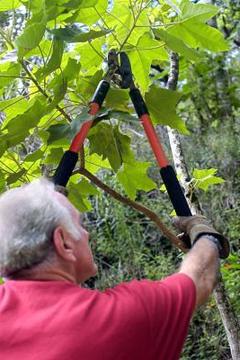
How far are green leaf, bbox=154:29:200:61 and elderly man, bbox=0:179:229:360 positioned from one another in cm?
56

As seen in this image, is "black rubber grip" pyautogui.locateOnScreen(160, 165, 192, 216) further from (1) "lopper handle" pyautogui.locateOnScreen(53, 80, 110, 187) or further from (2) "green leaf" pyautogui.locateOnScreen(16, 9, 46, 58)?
(2) "green leaf" pyautogui.locateOnScreen(16, 9, 46, 58)

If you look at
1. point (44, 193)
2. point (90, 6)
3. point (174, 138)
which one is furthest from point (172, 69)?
point (44, 193)

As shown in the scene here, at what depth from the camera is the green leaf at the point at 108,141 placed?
170 cm

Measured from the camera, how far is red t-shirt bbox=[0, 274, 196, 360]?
1113mm

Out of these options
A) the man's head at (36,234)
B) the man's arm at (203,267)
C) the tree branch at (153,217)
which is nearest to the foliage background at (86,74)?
the tree branch at (153,217)

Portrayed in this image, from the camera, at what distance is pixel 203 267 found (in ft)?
4.13

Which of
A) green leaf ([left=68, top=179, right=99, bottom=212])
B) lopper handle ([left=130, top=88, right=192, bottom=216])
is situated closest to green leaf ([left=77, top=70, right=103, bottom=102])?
lopper handle ([left=130, top=88, right=192, bottom=216])

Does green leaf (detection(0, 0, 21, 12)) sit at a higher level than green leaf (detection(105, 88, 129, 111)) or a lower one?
higher

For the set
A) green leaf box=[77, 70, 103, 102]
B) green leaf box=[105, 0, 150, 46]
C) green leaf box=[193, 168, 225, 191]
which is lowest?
green leaf box=[193, 168, 225, 191]

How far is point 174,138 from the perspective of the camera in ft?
7.92

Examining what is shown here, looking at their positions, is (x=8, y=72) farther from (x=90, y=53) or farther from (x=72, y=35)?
(x=90, y=53)

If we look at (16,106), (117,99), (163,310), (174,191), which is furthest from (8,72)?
(163,310)

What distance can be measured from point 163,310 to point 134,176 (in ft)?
2.49

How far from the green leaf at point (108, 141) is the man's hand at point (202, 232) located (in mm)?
376
